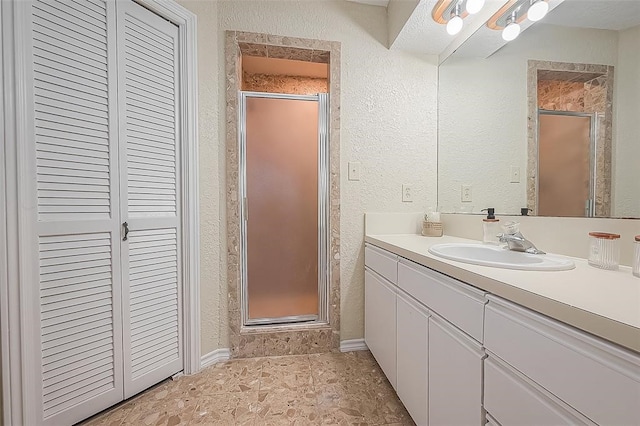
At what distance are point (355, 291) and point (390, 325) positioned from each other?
20.7 inches

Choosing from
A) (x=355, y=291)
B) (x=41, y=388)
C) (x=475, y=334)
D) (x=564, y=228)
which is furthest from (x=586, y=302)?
(x=41, y=388)

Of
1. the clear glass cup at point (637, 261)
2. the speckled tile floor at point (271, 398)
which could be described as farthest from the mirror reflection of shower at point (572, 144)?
the speckled tile floor at point (271, 398)

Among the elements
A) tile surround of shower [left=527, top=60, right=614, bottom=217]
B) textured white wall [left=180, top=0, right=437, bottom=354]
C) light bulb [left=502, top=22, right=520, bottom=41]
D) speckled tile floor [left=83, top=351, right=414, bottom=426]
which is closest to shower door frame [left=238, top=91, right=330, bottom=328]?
textured white wall [left=180, top=0, right=437, bottom=354]

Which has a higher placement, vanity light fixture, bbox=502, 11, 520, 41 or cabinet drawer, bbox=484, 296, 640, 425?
vanity light fixture, bbox=502, 11, 520, 41

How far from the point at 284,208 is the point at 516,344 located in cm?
152

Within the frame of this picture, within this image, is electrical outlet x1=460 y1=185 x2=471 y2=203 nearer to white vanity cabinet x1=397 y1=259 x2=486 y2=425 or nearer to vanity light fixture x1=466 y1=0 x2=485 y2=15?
white vanity cabinet x1=397 y1=259 x2=486 y2=425

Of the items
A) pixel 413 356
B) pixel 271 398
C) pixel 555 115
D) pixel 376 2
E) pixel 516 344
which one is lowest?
pixel 271 398

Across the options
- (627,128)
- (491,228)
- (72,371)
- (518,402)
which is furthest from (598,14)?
(72,371)

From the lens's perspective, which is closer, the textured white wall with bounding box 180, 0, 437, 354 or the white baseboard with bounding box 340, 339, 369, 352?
the textured white wall with bounding box 180, 0, 437, 354

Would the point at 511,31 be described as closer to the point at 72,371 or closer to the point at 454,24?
the point at 454,24

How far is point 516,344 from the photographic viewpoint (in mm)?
670

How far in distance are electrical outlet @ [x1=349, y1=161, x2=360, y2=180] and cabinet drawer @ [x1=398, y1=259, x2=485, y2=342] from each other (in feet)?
2.66

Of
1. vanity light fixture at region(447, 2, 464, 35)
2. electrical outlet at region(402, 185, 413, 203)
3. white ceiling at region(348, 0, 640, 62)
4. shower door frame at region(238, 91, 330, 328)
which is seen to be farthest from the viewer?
electrical outlet at region(402, 185, 413, 203)

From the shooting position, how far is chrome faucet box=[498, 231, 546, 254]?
1134 mm
